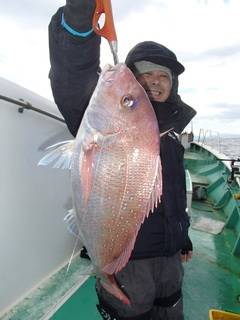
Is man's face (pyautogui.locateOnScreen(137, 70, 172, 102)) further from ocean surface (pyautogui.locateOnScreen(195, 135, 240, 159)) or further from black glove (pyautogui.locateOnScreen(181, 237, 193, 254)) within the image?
ocean surface (pyautogui.locateOnScreen(195, 135, 240, 159))

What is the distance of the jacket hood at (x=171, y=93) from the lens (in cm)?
209

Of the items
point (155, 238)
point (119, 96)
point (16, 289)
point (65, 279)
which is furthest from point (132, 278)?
point (65, 279)

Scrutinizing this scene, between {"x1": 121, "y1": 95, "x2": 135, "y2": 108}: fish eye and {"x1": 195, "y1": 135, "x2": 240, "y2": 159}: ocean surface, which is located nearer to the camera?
{"x1": 121, "y1": 95, "x2": 135, "y2": 108}: fish eye

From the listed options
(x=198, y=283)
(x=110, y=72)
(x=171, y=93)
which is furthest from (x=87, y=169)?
(x=198, y=283)

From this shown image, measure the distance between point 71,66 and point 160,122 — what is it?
0.80m

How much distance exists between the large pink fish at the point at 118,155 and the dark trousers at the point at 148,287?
2.27 ft

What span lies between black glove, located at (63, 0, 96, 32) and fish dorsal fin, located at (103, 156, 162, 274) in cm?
65

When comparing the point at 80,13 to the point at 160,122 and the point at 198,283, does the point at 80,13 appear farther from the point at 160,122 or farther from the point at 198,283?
the point at 198,283

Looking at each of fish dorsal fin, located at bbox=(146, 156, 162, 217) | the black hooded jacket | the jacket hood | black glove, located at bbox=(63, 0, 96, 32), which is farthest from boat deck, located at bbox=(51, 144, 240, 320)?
black glove, located at bbox=(63, 0, 96, 32)

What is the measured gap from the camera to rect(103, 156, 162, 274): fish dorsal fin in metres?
1.25

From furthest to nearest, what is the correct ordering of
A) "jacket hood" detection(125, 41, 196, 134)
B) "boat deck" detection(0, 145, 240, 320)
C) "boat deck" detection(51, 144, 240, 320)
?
"boat deck" detection(51, 144, 240, 320)
"boat deck" detection(0, 145, 240, 320)
"jacket hood" detection(125, 41, 196, 134)

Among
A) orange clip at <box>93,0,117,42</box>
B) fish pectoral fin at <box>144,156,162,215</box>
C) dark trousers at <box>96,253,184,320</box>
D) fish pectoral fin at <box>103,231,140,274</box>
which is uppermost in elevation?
orange clip at <box>93,0,117,42</box>

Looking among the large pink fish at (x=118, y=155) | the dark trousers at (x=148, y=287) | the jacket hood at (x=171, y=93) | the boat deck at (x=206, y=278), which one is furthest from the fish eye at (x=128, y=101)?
the boat deck at (x=206, y=278)

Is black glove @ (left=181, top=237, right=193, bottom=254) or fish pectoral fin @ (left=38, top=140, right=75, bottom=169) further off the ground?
fish pectoral fin @ (left=38, top=140, right=75, bottom=169)
